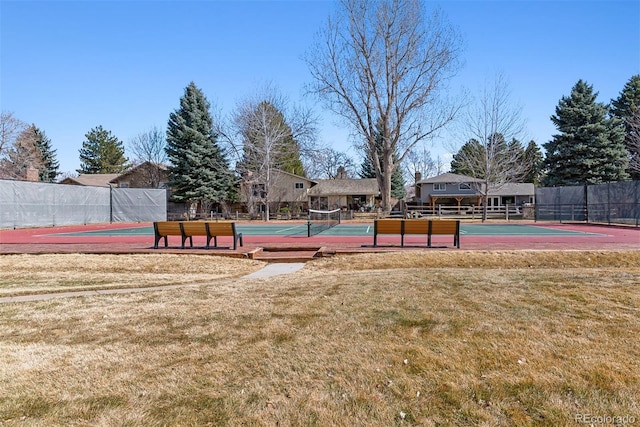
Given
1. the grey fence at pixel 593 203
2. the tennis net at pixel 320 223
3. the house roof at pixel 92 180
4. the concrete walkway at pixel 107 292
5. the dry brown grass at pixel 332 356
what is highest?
the house roof at pixel 92 180

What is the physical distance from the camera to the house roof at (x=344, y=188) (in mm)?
50094

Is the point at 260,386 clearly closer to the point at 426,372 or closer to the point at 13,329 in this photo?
the point at 426,372

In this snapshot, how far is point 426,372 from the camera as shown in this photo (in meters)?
3.47

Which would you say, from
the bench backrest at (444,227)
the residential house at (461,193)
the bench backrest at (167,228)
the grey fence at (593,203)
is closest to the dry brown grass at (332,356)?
the bench backrest at (444,227)

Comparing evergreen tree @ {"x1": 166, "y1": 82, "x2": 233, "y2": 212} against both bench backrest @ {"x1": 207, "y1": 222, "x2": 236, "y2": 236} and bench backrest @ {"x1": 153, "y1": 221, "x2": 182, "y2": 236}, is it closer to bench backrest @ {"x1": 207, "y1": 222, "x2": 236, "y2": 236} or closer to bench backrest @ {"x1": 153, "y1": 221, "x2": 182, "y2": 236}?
bench backrest @ {"x1": 153, "y1": 221, "x2": 182, "y2": 236}

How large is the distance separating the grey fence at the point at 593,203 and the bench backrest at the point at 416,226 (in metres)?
17.2

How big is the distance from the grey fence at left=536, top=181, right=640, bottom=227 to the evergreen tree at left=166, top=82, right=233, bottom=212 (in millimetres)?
31156

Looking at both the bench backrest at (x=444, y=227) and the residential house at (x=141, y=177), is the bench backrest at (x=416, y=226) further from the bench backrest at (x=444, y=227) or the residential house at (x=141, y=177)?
the residential house at (x=141, y=177)

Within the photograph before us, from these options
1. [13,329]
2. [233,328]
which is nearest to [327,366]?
[233,328]

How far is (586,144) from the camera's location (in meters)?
40.7

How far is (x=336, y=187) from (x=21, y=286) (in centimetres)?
4420

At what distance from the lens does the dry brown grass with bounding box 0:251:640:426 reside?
2930 millimetres

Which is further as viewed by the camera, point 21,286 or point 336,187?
point 336,187

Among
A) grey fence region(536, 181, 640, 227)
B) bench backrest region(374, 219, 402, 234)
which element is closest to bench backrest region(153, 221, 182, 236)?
bench backrest region(374, 219, 402, 234)
